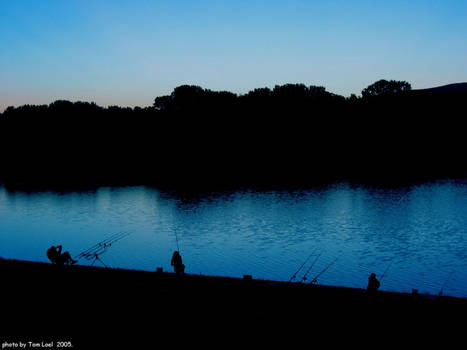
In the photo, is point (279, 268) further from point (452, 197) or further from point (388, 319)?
point (452, 197)

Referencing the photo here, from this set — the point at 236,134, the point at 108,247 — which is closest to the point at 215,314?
the point at 108,247

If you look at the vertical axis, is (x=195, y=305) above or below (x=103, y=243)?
above

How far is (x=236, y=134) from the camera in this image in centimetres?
11638

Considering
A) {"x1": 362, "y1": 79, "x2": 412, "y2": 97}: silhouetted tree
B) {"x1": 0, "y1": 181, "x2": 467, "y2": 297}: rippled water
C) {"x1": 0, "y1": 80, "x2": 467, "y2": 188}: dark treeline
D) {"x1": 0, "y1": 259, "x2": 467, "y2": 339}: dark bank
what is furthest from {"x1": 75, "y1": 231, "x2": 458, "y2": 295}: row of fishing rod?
{"x1": 362, "y1": 79, "x2": 412, "y2": 97}: silhouetted tree

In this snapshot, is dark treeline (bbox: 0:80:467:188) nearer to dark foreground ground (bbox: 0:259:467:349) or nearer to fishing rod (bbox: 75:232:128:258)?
fishing rod (bbox: 75:232:128:258)

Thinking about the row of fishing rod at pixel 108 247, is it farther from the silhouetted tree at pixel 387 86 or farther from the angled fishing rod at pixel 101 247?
the silhouetted tree at pixel 387 86

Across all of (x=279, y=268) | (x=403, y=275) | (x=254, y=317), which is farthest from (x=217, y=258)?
(x=254, y=317)

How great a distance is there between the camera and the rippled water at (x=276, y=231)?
25141mm

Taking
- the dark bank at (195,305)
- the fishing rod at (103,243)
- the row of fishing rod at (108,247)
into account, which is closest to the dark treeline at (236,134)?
the fishing rod at (103,243)

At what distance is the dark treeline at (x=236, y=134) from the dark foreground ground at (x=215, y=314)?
67364mm

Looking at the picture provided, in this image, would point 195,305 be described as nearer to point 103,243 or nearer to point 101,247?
point 101,247

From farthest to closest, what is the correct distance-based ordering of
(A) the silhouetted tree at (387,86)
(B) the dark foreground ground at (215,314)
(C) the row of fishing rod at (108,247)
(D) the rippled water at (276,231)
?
(A) the silhouetted tree at (387,86)
(D) the rippled water at (276,231)
(C) the row of fishing rod at (108,247)
(B) the dark foreground ground at (215,314)

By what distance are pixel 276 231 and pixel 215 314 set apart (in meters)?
21.6

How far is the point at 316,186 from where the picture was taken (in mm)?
61438
